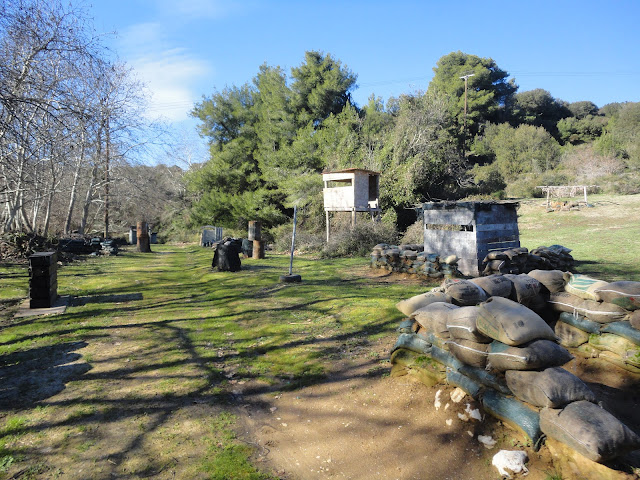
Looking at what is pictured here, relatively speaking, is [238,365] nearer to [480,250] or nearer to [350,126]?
[480,250]

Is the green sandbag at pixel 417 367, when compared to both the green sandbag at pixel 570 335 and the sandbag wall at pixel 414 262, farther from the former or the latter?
the sandbag wall at pixel 414 262

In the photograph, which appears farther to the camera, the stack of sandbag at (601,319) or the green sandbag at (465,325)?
the stack of sandbag at (601,319)

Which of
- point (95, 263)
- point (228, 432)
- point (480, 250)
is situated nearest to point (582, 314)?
point (228, 432)

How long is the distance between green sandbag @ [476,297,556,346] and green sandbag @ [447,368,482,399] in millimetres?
485

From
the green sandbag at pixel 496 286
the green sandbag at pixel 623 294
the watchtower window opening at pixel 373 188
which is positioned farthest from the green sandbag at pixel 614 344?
the watchtower window opening at pixel 373 188

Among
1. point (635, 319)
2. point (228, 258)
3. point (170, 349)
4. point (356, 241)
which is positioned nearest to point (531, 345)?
point (635, 319)

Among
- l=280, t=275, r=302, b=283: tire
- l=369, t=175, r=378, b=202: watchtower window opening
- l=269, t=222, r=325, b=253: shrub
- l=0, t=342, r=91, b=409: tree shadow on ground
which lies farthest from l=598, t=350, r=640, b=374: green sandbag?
l=269, t=222, r=325, b=253: shrub

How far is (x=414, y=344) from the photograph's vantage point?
168 inches

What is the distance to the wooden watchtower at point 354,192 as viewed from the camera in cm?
1631

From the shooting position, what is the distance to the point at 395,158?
20.1 m

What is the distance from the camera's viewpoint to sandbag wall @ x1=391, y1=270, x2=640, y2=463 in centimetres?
271

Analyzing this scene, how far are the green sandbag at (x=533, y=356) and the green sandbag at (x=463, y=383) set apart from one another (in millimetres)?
347

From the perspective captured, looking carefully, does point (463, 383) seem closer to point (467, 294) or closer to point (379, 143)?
point (467, 294)

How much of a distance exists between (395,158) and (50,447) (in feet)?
61.8
